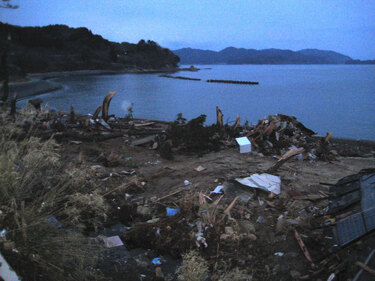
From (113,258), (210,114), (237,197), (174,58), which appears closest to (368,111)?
(210,114)

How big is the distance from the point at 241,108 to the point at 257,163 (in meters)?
22.5

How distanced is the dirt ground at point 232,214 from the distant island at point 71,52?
162ft

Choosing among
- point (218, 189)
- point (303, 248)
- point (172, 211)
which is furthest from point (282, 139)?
point (303, 248)

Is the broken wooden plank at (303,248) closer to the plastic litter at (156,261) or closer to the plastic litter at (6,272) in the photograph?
the plastic litter at (156,261)

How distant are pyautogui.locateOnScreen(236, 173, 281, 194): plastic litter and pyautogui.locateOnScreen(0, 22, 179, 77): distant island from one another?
5124 cm

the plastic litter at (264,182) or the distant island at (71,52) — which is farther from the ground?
the distant island at (71,52)

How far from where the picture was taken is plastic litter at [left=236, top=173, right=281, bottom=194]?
5.01 meters

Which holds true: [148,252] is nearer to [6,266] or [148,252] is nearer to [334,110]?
[6,266]

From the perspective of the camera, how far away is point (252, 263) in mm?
3482

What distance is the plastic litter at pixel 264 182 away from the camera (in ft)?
16.4

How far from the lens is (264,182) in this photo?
5184 mm

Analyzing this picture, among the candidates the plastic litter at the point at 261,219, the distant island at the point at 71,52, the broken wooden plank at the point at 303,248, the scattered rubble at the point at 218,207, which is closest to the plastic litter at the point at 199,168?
the scattered rubble at the point at 218,207

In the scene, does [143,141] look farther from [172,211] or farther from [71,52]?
[71,52]

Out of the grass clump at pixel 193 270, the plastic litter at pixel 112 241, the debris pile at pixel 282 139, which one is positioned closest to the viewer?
the grass clump at pixel 193 270
